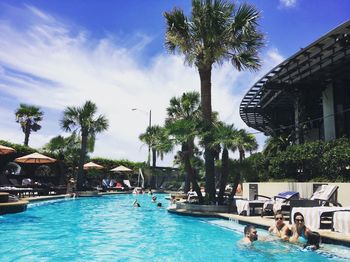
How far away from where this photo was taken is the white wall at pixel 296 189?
40.2 ft

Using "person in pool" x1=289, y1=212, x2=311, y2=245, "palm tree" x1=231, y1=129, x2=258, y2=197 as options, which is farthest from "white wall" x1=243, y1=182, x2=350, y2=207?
"person in pool" x1=289, y1=212, x2=311, y2=245

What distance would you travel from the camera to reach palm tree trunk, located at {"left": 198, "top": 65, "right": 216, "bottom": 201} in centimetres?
1617

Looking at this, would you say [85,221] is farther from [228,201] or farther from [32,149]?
[32,149]

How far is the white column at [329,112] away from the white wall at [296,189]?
5218 millimetres

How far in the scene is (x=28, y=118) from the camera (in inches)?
1554

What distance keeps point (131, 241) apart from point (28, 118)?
32725mm

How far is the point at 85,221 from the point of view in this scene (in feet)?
46.1

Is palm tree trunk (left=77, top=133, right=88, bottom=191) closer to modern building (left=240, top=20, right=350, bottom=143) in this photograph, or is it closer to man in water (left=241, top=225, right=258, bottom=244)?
modern building (left=240, top=20, right=350, bottom=143)

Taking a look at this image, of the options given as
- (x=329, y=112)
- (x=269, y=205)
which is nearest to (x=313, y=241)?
(x=269, y=205)

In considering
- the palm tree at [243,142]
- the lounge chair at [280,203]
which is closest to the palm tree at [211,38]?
the palm tree at [243,142]

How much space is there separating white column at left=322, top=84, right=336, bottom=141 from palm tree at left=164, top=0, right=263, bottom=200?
5.30 meters

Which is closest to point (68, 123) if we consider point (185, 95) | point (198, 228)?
point (185, 95)

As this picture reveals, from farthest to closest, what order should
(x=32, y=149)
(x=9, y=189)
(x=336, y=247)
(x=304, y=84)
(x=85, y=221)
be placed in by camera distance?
(x=32, y=149)
(x=304, y=84)
(x=9, y=189)
(x=85, y=221)
(x=336, y=247)

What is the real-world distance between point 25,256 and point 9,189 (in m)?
10.6
